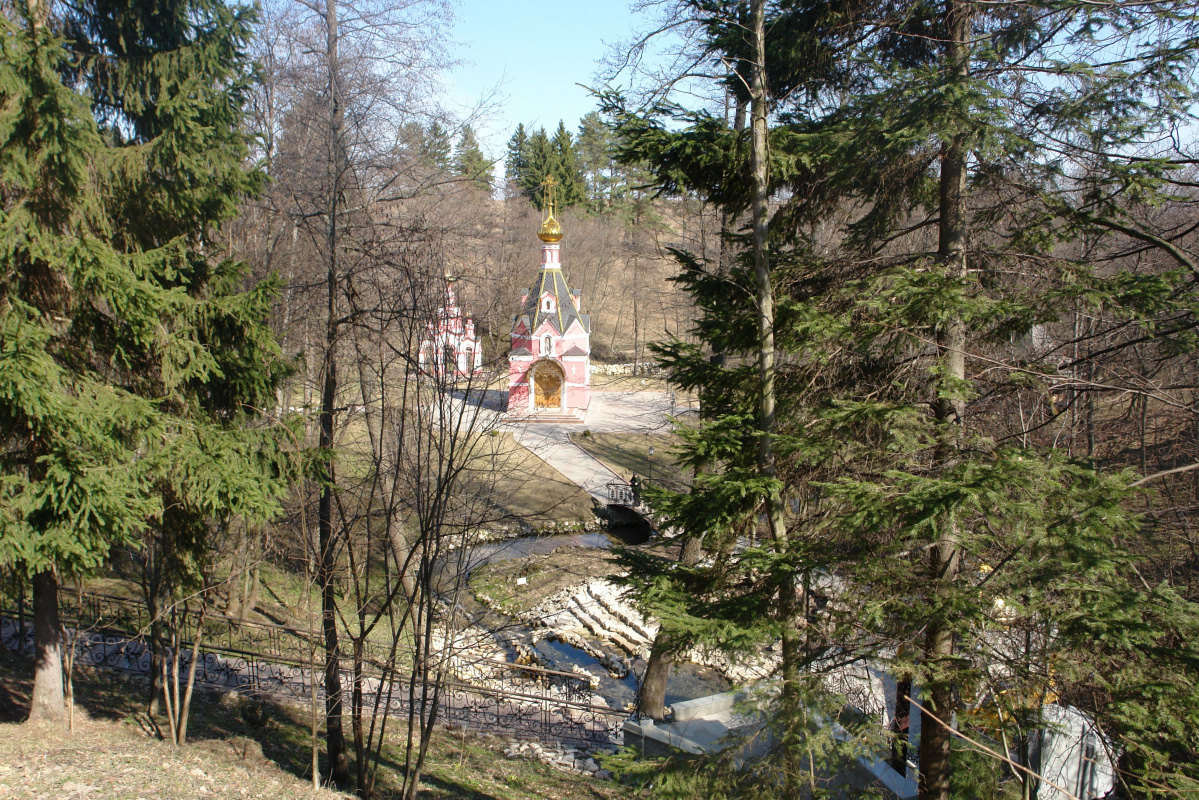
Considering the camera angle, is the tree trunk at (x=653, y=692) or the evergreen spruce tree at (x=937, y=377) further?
the tree trunk at (x=653, y=692)

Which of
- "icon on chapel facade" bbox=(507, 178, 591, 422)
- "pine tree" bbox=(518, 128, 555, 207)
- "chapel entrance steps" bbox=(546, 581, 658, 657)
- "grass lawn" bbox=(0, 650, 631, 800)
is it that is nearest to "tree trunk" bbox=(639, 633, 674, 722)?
"grass lawn" bbox=(0, 650, 631, 800)

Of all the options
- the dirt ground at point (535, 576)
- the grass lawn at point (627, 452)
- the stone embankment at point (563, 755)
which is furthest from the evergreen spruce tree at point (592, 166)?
the stone embankment at point (563, 755)

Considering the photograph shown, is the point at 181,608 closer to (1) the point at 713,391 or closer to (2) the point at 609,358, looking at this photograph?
(1) the point at 713,391

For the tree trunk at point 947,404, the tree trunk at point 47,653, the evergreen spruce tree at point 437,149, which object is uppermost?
the evergreen spruce tree at point 437,149

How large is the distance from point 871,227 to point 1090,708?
390 centimetres

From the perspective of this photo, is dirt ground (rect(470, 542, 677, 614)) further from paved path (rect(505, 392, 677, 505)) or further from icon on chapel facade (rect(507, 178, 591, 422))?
icon on chapel facade (rect(507, 178, 591, 422))

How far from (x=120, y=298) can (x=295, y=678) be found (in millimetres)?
7483

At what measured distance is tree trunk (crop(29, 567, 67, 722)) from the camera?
25.0 ft

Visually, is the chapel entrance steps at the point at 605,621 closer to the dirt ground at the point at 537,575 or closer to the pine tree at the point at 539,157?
the dirt ground at the point at 537,575

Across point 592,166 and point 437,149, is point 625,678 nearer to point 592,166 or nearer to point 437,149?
point 437,149

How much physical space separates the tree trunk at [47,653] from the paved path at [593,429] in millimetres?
11539

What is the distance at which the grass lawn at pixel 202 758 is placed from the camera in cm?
652

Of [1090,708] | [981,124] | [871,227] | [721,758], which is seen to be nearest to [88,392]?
[721,758]

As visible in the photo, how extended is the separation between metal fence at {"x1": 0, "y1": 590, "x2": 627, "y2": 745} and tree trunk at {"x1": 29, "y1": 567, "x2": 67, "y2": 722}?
104 inches
